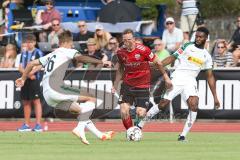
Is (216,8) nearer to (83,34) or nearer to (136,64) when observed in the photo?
(83,34)

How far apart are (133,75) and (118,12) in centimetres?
923

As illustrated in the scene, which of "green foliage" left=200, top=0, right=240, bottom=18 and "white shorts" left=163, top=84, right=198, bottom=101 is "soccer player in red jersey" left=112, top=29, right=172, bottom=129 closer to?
"white shorts" left=163, top=84, right=198, bottom=101

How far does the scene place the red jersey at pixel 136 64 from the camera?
768 inches

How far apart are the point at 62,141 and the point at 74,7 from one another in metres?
11.5

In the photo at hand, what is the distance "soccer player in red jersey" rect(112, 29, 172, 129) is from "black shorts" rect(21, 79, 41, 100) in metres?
3.75

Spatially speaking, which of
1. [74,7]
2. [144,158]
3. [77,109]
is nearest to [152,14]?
[74,7]

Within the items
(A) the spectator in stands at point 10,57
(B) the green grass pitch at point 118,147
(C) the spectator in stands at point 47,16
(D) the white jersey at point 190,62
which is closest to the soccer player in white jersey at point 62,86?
(B) the green grass pitch at point 118,147

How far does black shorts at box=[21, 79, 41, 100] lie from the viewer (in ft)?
76.1

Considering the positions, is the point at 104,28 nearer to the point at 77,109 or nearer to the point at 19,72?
the point at 19,72

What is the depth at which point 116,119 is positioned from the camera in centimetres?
2606

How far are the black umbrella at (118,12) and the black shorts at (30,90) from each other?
19.5 ft

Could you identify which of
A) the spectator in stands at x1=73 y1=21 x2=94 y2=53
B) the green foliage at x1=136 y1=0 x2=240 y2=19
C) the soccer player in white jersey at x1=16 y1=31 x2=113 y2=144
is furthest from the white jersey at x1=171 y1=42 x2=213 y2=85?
the green foliage at x1=136 y1=0 x2=240 y2=19

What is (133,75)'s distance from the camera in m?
19.7

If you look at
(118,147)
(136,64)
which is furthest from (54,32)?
(118,147)
